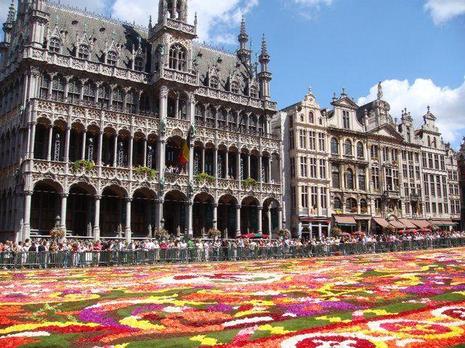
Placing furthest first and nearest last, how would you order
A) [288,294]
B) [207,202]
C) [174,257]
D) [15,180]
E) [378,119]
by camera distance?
1. [378,119]
2. [207,202]
3. [15,180]
4. [174,257]
5. [288,294]

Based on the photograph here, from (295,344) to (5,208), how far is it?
4046 cm

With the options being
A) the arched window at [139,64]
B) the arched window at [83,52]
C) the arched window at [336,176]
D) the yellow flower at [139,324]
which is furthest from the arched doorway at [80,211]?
the yellow flower at [139,324]

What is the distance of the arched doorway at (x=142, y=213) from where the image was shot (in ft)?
146

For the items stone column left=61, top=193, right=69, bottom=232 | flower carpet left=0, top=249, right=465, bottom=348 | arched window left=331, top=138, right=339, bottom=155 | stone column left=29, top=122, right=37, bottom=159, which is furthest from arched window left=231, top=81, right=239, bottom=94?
flower carpet left=0, top=249, right=465, bottom=348

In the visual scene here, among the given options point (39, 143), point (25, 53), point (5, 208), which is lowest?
point (5, 208)

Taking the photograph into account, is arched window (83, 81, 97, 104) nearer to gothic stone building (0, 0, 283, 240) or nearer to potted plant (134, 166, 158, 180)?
gothic stone building (0, 0, 283, 240)

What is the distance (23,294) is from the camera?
44.0ft

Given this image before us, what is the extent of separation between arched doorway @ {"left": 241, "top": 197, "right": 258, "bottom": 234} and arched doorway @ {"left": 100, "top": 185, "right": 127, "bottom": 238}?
1407cm

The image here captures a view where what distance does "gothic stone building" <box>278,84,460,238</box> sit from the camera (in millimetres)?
56781

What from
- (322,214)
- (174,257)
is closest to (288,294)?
(174,257)

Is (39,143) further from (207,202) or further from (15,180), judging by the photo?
(207,202)

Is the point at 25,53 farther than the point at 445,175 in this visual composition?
No

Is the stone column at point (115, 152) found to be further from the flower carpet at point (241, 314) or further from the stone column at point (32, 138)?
the flower carpet at point (241, 314)

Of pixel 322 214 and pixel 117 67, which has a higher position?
pixel 117 67
